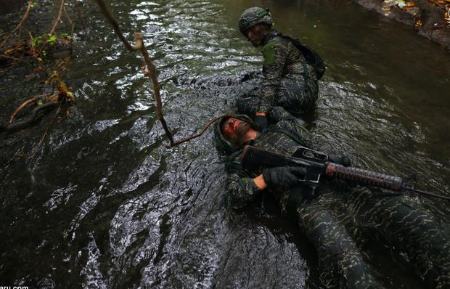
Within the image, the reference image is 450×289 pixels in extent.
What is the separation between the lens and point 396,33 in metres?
10.1

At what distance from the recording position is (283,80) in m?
6.14

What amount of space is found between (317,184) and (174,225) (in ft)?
5.69

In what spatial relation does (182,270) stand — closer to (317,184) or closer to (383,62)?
(317,184)

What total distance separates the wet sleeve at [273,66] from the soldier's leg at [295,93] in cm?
14

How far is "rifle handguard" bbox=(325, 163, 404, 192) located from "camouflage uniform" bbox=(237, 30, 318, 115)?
6.93ft

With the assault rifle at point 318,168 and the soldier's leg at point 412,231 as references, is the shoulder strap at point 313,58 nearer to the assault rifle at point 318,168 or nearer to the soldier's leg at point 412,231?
the assault rifle at point 318,168

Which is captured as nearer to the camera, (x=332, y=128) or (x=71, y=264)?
(x=71, y=264)

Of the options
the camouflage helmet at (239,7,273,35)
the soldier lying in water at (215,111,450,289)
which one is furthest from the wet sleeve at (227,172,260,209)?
the camouflage helmet at (239,7,273,35)

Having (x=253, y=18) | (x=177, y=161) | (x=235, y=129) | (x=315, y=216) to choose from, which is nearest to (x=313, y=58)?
(x=253, y=18)

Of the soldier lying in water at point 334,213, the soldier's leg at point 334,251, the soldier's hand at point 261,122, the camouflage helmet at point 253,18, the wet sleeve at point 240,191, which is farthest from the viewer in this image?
the camouflage helmet at point 253,18

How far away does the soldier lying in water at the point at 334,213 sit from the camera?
11.3 feet

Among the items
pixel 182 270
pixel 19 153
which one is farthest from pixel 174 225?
pixel 19 153

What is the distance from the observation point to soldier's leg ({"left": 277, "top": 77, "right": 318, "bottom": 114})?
605 centimetres

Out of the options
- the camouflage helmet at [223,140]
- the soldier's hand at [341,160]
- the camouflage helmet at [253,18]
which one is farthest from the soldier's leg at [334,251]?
the camouflage helmet at [253,18]
